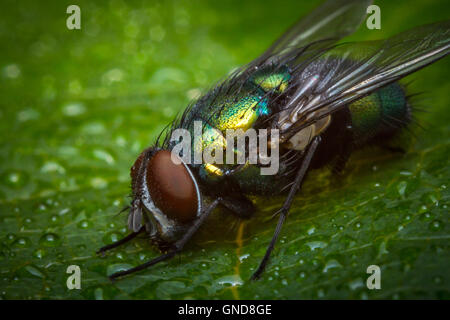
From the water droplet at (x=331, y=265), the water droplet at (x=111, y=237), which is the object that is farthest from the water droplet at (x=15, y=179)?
the water droplet at (x=331, y=265)

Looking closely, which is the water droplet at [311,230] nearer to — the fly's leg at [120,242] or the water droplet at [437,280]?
the water droplet at [437,280]

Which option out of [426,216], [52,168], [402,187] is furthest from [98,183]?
[426,216]

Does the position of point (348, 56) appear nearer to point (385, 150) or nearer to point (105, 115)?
point (385, 150)

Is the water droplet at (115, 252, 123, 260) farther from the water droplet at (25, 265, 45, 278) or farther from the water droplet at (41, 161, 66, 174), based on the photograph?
the water droplet at (41, 161, 66, 174)

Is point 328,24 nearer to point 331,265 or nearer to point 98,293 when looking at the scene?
point 331,265
